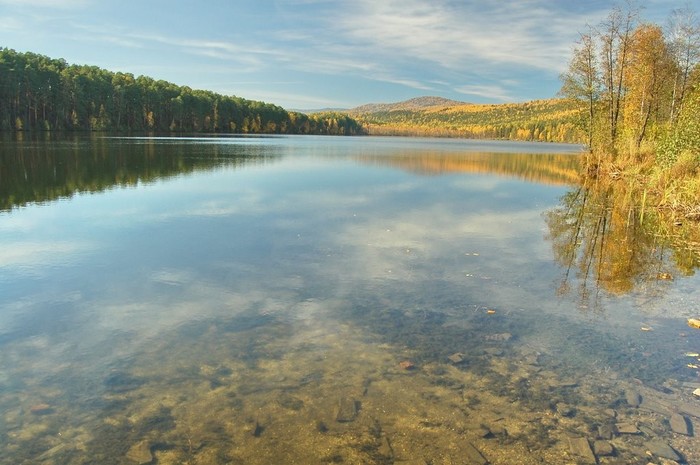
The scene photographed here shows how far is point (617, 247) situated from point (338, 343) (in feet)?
29.3

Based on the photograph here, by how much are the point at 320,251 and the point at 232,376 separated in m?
5.64

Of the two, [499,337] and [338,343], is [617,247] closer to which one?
[499,337]

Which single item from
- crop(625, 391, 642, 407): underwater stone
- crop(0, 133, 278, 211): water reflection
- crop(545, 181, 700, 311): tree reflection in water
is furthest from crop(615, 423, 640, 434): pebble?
crop(0, 133, 278, 211): water reflection

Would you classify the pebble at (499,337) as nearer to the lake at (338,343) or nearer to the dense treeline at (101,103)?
the lake at (338,343)

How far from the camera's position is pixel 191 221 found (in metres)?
13.6

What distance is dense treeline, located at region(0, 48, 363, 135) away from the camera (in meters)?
78.6

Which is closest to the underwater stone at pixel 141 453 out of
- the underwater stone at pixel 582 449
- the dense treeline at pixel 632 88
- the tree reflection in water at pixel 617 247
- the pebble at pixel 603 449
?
the underwater stone at pixel 582 449

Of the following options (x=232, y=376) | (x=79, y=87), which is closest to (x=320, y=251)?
(x=232, y=376)

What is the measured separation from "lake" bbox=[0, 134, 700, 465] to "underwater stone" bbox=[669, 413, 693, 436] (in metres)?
0.06

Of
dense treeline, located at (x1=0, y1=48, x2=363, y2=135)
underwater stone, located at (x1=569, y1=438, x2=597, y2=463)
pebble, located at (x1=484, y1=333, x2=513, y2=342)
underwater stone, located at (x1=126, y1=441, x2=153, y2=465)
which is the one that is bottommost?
underwater stone, located at (x1=126, y1=441, x2=153, y2=465)

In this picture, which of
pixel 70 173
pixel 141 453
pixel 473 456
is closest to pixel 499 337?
pixel 473 456

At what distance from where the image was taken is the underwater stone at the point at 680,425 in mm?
4441

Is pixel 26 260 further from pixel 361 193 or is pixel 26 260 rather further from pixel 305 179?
pixel 305 179

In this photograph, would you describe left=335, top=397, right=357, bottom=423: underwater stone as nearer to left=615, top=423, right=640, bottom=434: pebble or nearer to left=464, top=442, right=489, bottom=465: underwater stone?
left=464, top=442, right=489, bottom=465: underwater stone
